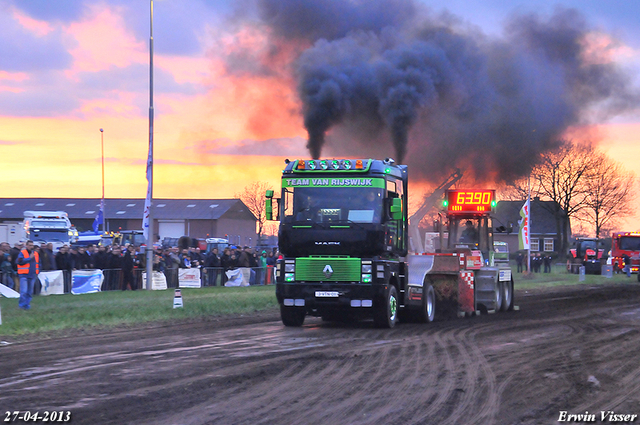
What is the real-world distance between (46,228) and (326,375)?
118ft

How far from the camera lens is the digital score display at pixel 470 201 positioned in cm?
2153

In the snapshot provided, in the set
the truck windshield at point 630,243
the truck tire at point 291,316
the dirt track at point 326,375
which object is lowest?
the dirt track at point 326,375

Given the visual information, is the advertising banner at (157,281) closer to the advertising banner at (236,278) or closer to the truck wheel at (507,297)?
the advertising banner at (236,278)

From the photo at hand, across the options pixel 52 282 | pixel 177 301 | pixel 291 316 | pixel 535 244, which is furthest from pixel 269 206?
pixel 535 244

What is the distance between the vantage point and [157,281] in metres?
29.0

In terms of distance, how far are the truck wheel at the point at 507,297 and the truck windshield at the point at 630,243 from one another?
29712mm

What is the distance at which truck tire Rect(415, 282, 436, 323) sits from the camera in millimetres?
17703

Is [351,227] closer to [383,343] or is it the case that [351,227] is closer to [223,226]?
[383,343]

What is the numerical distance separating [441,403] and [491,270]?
13414 mm

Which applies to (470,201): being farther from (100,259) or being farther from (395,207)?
(100,259)

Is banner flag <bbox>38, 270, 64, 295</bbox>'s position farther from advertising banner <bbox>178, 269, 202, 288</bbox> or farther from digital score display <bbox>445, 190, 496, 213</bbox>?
digital score display <bbox>445, 190, 496, 213</bbox>

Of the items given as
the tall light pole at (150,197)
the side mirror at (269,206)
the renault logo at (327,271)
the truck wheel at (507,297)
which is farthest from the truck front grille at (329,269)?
the tall light pole at (150,197)

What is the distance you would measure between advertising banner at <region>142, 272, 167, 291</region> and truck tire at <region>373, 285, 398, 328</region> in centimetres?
1433

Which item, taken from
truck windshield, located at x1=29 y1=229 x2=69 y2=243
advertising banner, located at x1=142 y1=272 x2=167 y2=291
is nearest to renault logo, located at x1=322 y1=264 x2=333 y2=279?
advertising banner, located at x1=142 y1=272 x2=167 y2=291
